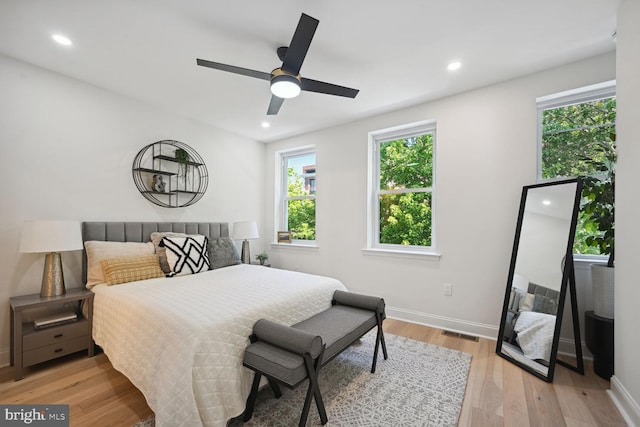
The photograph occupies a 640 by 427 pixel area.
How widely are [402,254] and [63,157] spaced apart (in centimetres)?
369

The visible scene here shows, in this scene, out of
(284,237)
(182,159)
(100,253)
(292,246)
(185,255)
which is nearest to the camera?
(100,253)

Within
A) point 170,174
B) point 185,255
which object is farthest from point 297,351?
point 170,174

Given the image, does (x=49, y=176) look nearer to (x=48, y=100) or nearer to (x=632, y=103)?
(x=48, y=100)

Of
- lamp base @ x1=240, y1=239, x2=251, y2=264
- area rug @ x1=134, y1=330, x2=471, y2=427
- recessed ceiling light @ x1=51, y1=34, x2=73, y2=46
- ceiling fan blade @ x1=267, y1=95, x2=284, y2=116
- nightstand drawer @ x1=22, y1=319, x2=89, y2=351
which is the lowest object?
area rug @ x1=134, y1=330, x2=471, y2=427

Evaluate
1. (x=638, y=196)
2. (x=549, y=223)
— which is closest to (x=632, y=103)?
(x=638, y=196)

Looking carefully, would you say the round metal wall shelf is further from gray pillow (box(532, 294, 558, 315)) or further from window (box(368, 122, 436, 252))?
gray pillow (box(532, 294, 558, 315))

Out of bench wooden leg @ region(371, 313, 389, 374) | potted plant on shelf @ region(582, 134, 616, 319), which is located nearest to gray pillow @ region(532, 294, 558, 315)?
potted plant on shelf @ region(582, 134, 616, 319)

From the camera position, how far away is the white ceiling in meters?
1.82

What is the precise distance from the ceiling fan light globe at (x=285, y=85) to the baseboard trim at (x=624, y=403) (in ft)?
9.38

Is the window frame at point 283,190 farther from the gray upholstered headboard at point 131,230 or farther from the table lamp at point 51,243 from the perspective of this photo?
the table lamp at point 51,243

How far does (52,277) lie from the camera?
237cm

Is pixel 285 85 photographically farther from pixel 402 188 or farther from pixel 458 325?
pixel 458 325

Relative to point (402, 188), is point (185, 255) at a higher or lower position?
lower

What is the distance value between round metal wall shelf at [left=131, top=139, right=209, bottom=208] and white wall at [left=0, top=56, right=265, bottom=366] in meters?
0.08
